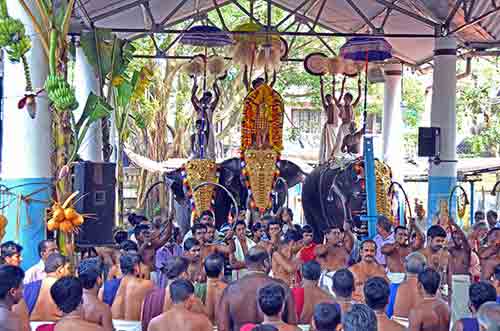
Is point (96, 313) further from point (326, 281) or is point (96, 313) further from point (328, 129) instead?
point (328, 129)

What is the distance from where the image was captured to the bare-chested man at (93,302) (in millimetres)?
5164

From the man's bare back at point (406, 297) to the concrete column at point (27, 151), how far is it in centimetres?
349

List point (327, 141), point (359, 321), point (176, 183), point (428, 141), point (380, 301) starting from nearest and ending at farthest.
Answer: point (359, 321) < point (380, 301) < point (176, 183) < point (428, 141) < point (327, 141)

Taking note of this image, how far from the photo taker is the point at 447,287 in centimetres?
766

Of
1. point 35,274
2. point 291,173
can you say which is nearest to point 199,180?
point 291,173

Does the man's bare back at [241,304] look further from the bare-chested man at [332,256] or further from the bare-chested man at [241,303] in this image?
the bare-chested man at [332,256]

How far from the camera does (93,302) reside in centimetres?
522

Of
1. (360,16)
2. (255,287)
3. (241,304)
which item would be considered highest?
(360,16)

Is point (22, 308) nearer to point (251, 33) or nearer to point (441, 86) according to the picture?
point (251, 33)

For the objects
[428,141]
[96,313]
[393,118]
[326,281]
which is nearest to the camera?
[96,313]

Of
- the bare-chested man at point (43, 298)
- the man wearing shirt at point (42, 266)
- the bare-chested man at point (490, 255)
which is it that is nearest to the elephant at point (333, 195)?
the bare-chested man at point (490, 255)

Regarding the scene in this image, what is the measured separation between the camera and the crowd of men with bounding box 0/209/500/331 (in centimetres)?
458

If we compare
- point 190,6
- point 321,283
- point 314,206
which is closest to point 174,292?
point 321,283

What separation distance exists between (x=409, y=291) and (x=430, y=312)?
833 millimetres
